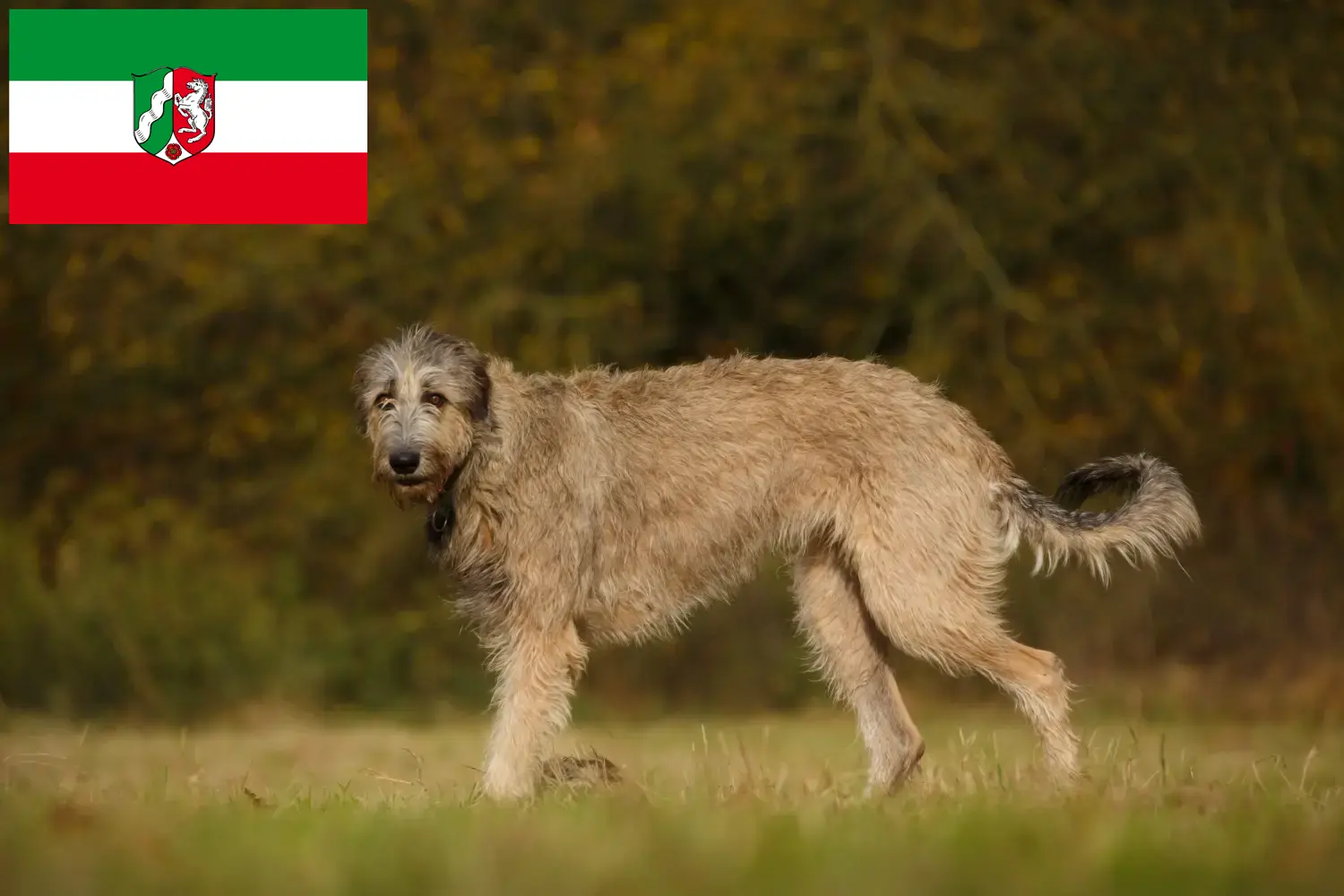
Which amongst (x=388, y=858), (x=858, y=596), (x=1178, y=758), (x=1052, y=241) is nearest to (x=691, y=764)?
(x=858, y=596)

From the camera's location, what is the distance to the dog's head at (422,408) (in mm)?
6102

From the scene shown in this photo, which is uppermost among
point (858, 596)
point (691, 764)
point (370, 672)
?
point (858, 596)

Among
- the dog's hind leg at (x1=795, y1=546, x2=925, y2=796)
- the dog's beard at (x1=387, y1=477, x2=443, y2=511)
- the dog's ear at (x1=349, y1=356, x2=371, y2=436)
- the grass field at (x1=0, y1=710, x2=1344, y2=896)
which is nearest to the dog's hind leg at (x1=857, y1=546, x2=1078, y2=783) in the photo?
the dog's hind leg at (x1=795, y1=546, x2=925, y2=796)

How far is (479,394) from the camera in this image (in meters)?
6.29

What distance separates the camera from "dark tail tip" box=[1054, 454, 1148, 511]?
7109 millimetres

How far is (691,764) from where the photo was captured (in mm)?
6770

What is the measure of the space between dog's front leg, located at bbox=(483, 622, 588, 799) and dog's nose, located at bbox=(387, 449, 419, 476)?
75 centimetres

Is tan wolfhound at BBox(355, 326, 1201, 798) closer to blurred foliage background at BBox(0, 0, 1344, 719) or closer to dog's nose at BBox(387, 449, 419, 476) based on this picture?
dog's nose at BBox(387, 449, 419, 476)

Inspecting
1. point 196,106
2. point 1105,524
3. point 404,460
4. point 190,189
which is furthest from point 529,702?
point 190,189

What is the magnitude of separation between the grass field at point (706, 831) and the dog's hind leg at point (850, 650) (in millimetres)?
221

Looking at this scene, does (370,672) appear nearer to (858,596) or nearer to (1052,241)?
(1052,241)

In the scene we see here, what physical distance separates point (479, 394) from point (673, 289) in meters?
7.50

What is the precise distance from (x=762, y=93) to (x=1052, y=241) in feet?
8.29

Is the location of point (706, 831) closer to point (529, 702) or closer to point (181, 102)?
point (529, 702)
